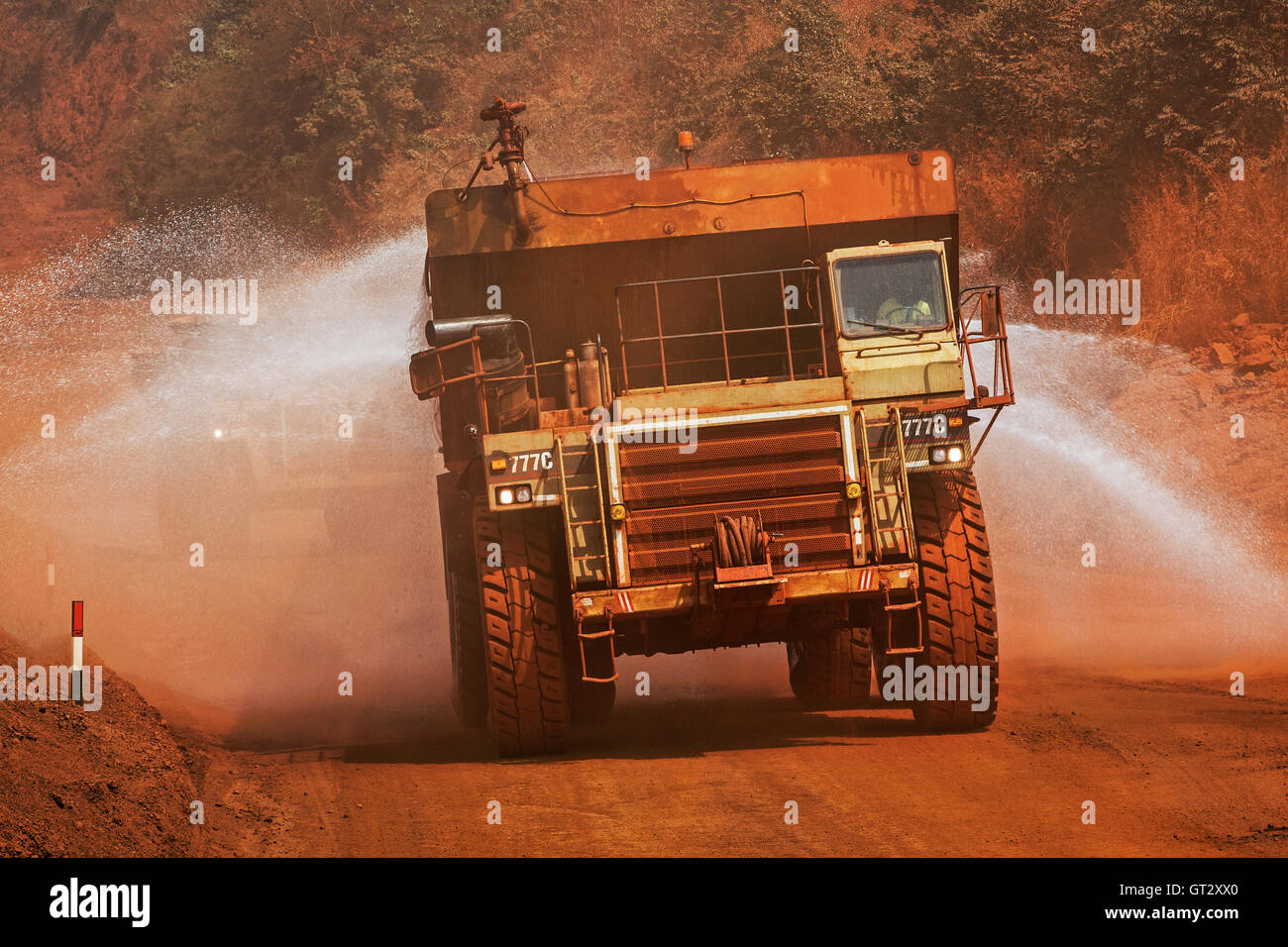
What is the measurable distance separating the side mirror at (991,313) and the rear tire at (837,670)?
324cm

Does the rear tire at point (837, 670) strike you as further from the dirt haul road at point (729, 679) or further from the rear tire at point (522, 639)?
the rear tire at point (522, 639)

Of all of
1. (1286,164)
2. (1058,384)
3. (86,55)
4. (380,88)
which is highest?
(86,55)

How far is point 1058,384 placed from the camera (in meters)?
26.0

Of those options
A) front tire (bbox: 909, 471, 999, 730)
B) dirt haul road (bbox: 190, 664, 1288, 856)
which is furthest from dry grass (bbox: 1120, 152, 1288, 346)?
front tire (bbox: 909, 471, 999, 730)

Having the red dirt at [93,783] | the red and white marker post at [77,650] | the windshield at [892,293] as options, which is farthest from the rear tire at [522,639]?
the red and white marker post at [77,650]

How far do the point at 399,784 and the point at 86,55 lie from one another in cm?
6918

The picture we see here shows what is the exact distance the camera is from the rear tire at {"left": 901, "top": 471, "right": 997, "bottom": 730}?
11.7 meters

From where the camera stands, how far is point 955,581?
11.7m

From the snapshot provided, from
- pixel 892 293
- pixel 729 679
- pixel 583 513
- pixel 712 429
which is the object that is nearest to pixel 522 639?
pixel 583 513

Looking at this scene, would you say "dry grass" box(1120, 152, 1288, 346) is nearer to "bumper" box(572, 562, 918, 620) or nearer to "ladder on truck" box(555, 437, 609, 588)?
"bumper" box(572, 562, 918, 620)

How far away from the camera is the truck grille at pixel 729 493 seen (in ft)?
37.1

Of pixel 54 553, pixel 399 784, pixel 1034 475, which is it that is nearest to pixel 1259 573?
pixel 1034 475

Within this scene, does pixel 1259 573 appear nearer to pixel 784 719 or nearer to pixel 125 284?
pixel 784 719

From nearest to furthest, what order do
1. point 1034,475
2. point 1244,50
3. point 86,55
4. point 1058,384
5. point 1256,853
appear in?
point 1256,853, point 1034,475, point 1058,384, point 1244,50, point 86,55
